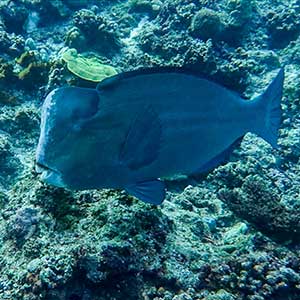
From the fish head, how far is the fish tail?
3.25ft

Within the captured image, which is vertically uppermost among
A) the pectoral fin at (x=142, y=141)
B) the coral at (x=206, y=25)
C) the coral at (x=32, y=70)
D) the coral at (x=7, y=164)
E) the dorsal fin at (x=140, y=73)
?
the dorsal fin at (x=140, y=73)

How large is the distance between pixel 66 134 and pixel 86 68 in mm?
3931

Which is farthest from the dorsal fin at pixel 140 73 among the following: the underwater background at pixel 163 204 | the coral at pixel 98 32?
the coral at pixel 98 32

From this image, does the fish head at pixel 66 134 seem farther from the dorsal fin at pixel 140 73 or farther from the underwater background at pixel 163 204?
the underwater background at pixel 163 204

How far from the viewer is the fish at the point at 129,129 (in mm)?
1839

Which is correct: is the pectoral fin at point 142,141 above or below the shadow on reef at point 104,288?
above

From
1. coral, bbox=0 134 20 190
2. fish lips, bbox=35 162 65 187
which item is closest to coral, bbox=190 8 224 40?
coral, bbox=0 134 20 190

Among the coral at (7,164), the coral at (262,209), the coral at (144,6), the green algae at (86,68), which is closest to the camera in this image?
the coral at (262,209)

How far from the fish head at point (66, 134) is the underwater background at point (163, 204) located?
2.21 ft

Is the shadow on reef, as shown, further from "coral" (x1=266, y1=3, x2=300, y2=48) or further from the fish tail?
"coral" (x1=266, y1=3, x2=300, y2=48)

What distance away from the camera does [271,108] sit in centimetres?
227

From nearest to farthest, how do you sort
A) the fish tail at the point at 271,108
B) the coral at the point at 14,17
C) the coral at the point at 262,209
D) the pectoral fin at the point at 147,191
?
1. the pectoral fin at the point at 147,191
2. the fish tail at the point at 271,108
3. the coral at the point at 262,209
4. the coral at the point at 14,17

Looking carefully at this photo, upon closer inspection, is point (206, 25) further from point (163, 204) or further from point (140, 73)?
point (140, 73)

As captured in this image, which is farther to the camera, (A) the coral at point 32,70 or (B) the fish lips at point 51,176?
(A) the coral at point 32,70
